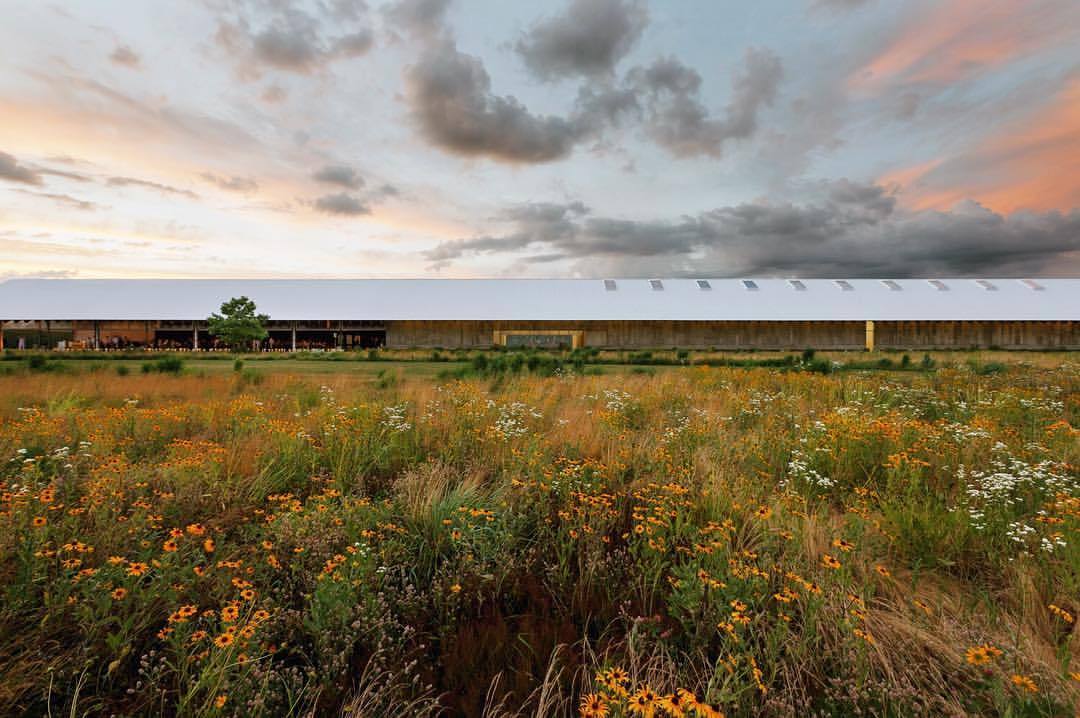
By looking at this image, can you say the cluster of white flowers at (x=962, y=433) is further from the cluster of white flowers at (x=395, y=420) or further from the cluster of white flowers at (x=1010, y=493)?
the cluster of white flowers at (x=395, y=420)

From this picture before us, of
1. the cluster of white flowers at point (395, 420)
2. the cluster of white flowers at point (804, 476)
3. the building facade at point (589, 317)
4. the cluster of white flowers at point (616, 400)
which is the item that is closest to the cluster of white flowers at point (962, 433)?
the cluster of white flowers at point (804, 476)

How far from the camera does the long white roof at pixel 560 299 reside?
1391 inches

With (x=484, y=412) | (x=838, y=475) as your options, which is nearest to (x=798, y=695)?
(x=838, y=475)

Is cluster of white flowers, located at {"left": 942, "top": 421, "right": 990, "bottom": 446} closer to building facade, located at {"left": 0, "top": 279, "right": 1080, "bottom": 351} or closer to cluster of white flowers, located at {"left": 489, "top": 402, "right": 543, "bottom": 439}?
cluster of white flowers, located at {"left": 489, "top": 402, "right": 543, "bottom": 439}

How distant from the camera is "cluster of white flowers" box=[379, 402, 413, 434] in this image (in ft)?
19.2

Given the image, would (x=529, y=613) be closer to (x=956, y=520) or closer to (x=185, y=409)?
(x=956, y=520)

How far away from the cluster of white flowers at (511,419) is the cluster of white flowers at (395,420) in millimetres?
1077

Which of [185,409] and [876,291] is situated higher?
[876,291]

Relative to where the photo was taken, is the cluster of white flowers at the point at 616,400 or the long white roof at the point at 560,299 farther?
the long white roof at the point at 560,299

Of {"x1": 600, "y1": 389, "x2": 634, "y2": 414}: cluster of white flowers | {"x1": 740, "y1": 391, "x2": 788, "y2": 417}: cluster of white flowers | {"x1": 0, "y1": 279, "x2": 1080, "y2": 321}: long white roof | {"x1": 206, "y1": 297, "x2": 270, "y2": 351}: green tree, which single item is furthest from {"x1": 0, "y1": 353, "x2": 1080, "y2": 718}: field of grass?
{"x1": 0, "y1": 279, "x2": 1080, "y2": 321}: long white roof

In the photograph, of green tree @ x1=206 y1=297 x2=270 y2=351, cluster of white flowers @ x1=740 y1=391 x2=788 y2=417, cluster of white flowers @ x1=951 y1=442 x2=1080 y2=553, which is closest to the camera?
cluster of white flowers @ x1=951 y1=442 x2=1080 y2=553

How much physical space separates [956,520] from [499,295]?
119 ft

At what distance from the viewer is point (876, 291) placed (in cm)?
3831

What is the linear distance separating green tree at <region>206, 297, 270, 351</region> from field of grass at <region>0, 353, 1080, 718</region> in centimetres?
2955
